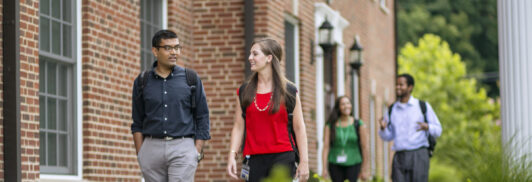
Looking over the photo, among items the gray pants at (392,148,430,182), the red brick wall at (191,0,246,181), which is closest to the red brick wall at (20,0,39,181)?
the gray pants at (392,148,430,182)

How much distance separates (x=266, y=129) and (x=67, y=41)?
12.9ft

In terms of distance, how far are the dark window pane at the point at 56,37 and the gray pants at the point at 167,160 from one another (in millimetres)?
2651

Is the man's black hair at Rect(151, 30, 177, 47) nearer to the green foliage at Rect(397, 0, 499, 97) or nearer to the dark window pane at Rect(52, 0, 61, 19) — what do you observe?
the dark window pane at Rect(52, 0, 61, 19)

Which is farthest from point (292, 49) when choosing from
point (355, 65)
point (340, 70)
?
point (340, 70)

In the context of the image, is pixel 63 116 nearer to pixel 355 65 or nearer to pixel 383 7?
pixel 355 65

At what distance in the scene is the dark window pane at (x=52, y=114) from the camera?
391 inches

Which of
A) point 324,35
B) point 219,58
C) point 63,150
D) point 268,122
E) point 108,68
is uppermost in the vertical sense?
Result: point 324,35

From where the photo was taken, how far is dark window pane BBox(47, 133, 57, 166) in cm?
992

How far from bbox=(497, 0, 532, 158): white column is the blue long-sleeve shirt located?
102 centimetres

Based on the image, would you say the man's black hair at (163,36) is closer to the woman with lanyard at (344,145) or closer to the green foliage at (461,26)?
the woman with lanyard at (344,145)

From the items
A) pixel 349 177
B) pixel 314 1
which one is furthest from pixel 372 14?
pixel 349 177

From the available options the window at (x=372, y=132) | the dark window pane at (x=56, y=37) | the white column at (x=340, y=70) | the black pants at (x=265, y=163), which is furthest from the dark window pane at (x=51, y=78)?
the window at (x=372, y=132)

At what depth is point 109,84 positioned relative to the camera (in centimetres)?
1095

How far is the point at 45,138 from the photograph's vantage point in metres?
9.84
